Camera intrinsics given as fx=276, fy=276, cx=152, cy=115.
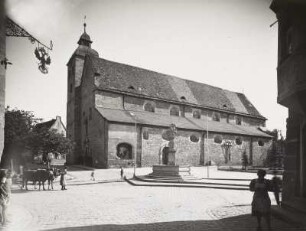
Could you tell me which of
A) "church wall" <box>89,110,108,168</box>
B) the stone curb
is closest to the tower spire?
"church wall" <box>89,110,108,168</box>

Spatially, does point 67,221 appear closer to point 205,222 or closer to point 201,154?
point 205,222

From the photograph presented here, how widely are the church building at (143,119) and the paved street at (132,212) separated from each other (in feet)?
49.6

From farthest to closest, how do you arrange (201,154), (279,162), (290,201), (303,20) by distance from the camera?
(201,154) → (279,162) → (290,201) → (303,20)

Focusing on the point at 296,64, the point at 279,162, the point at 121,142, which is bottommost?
the point at 279,162

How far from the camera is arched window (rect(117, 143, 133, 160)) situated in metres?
27.3

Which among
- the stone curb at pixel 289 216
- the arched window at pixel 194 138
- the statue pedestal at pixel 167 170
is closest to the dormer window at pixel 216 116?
the arched window at pixel 194 138

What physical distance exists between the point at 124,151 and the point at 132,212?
18836 millimetres

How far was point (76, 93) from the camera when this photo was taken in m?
35.2

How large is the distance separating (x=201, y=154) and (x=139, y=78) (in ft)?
40.0

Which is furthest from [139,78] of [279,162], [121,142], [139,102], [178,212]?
[178,212]

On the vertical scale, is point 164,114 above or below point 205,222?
above

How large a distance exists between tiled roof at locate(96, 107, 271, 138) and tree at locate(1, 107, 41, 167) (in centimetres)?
692

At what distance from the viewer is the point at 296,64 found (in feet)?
24.5

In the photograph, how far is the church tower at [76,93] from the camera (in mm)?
34188
